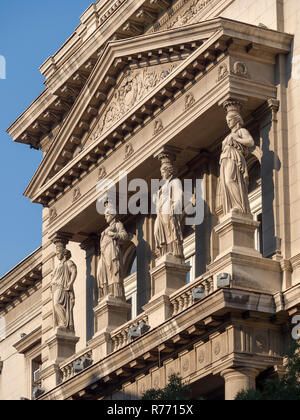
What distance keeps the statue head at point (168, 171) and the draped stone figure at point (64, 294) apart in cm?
617

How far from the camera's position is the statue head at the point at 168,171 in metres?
39.1

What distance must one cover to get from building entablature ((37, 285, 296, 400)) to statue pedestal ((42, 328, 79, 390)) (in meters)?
4.20

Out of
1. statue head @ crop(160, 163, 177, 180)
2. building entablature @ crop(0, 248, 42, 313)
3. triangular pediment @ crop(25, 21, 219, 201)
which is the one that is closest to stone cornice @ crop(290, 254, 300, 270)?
statue head @ crop(160, 163, 177, 180)

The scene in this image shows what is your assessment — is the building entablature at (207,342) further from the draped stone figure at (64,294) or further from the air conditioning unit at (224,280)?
the draped stone figure at (64,294)

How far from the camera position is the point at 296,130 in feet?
120

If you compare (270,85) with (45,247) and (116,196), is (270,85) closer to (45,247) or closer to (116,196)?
(116,196)

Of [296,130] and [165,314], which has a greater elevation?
[296,130]

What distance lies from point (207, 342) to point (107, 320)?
5.69 m

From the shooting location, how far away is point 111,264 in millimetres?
41375

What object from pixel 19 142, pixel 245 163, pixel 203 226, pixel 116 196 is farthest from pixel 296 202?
pixel 19 142

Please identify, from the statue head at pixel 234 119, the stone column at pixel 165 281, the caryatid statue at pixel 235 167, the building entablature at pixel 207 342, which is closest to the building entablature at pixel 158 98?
the statue head at pixel 234 119

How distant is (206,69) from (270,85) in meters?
1.80

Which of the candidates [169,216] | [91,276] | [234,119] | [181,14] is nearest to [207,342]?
[169,216]

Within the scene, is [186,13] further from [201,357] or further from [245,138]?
[201,357]
